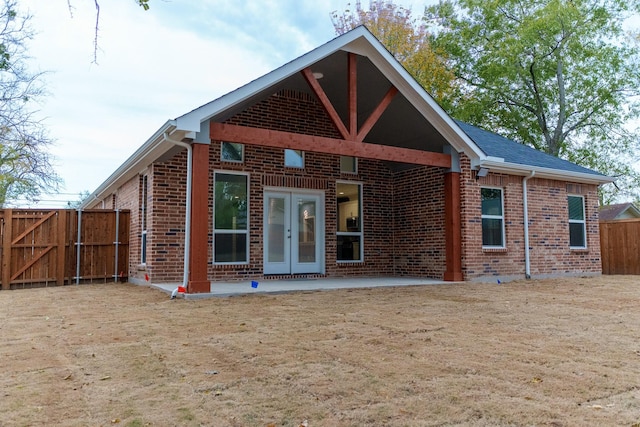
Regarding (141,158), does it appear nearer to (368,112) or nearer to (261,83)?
(261,83)

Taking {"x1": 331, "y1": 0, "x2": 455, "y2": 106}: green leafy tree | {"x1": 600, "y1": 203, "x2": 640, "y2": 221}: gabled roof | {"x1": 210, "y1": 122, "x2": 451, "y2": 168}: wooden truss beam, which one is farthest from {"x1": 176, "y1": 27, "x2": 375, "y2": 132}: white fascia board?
{"x1": 600, "y1": 203, "x2": 640, "y2": 221}: gabled roof

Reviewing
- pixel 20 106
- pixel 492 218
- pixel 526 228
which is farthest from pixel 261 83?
pixel 20 106

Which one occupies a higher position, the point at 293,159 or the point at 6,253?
the point at 293,159

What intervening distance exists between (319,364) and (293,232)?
7.02m

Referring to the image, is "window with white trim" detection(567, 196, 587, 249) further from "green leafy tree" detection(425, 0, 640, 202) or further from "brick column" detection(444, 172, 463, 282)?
"green leafy tree" detection(425, 0, 640, 202)

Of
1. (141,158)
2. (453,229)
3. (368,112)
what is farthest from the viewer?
(368,112)

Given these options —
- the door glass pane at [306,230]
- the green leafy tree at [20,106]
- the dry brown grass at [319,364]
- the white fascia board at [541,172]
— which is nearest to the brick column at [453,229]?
the white fascia board at [541,172]

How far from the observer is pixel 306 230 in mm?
Answer: 10828

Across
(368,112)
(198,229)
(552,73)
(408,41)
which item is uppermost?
(408,41)

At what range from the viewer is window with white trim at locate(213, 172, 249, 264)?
31.4 ft

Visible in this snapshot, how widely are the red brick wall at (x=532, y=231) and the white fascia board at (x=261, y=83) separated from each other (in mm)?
3777

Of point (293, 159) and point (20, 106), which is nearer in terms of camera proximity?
point (293, 159)

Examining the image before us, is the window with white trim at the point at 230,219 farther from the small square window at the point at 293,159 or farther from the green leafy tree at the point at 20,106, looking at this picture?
the green leafy tree at the point at 20,106

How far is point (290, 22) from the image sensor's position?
719 inches
